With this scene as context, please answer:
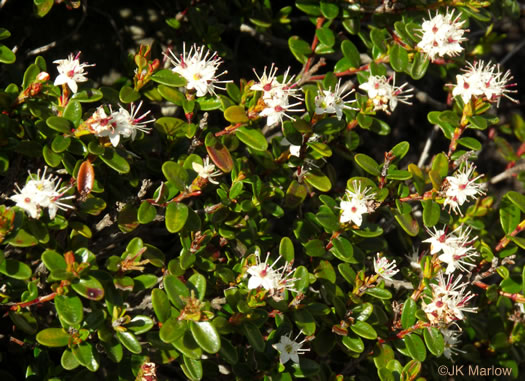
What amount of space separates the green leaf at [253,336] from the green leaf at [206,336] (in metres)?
0.17

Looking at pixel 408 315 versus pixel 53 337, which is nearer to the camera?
pixel 53 337

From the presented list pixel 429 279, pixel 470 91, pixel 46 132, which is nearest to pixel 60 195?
pixel 46 132

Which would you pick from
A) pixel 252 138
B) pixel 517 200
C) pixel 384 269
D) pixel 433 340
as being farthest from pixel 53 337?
pixel 517 200

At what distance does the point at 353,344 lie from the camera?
2.02 m

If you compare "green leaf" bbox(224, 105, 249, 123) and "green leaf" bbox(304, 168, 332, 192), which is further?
"green leaf" bbox(304, 168, 332, 192)

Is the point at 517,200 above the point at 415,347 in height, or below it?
above

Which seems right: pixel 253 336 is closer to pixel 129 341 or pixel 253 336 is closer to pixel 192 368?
pixel 192 368

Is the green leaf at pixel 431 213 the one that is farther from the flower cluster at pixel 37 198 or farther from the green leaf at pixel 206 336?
the flower cluster at pixel 37 198

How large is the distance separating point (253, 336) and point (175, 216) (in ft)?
1.39

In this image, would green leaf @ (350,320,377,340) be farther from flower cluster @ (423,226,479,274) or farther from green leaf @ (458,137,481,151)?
green leaf @ (458,137,481,151)

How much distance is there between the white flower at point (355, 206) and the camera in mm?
1998

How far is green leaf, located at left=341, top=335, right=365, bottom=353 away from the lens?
2006 millimetres

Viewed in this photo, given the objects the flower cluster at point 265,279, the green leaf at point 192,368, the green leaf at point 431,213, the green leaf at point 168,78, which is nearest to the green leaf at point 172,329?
the green leaf at point 192,368

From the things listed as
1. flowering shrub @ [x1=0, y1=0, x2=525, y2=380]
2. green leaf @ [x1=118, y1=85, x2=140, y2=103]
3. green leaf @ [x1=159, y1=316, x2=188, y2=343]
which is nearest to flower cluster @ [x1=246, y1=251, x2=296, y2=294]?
flowering shrub @ [x1=0, y1=0, x2=525, y2=380]
